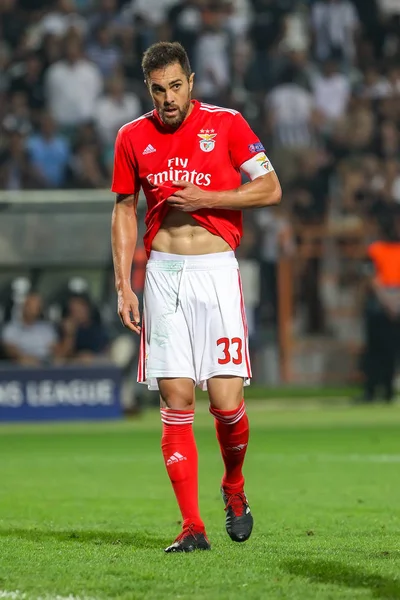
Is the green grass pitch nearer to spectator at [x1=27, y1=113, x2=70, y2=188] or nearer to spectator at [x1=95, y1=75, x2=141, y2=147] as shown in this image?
spectator at [x1=27, y1=113, x2=70, y2=188]

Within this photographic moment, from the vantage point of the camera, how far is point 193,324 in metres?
6.32

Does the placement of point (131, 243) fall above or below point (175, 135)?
below

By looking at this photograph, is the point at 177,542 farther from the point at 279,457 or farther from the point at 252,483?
the point at 279,457

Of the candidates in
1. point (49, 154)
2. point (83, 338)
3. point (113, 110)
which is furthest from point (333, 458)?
point (113, 110)

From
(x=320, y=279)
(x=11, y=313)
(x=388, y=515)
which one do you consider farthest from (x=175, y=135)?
(x=320, y=279)

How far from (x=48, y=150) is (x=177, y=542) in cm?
1570

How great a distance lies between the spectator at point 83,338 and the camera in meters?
17.3

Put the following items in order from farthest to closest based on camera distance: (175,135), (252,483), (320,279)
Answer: (320,279) → (252,483) → (175,135)

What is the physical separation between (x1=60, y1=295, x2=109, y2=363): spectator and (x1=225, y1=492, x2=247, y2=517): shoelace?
35.4ft

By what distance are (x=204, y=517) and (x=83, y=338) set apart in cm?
986

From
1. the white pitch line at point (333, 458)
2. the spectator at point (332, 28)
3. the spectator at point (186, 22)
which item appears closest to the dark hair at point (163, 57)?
the white pitch line at point (333, 458)

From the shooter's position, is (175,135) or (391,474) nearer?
(175,135)

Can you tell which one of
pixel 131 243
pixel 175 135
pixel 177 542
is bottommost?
pixel 177 542

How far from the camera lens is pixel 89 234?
1852 centimetres
